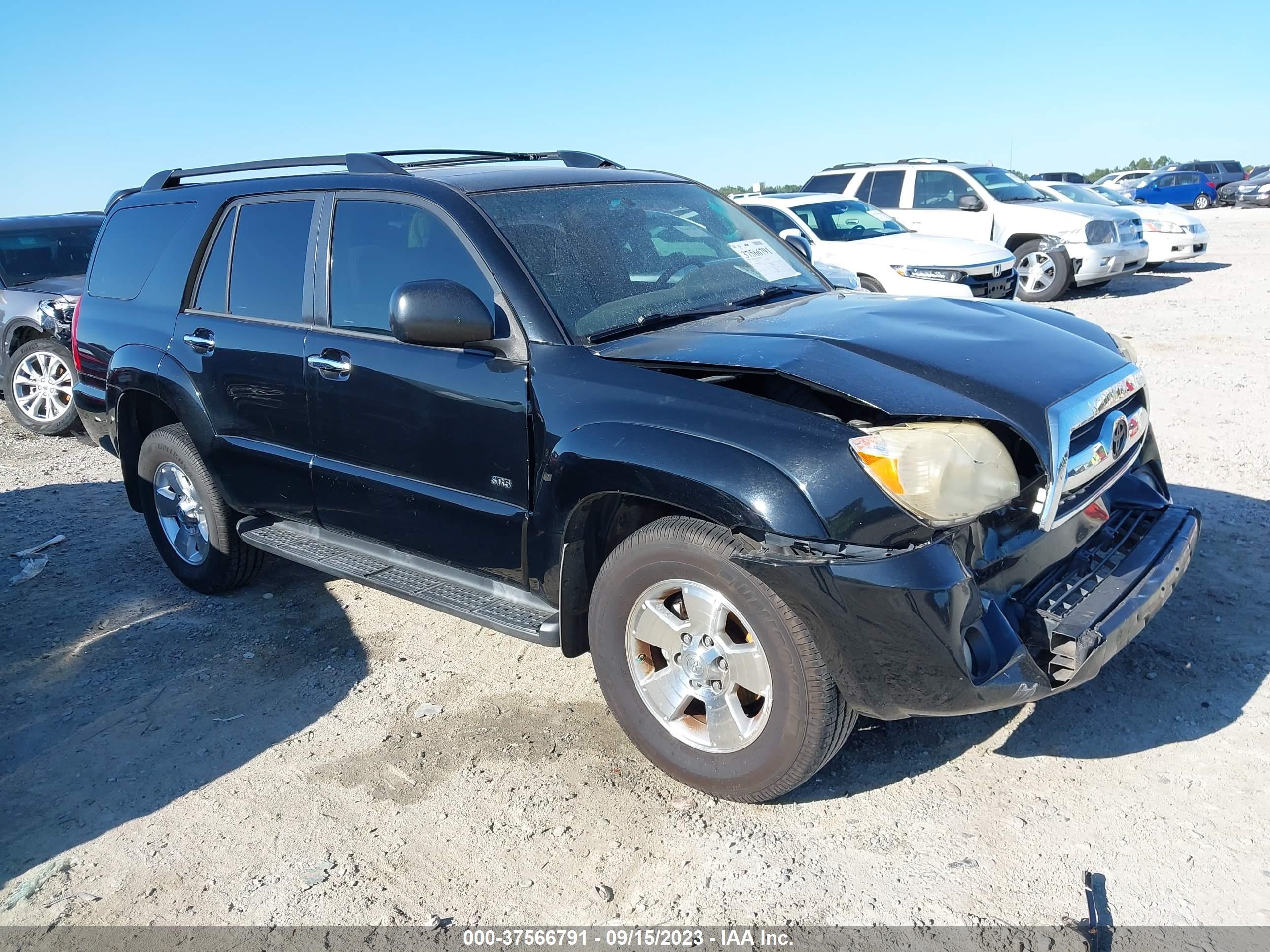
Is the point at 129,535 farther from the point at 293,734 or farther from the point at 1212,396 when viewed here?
the point at 1212,396

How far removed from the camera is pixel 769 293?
390 cm

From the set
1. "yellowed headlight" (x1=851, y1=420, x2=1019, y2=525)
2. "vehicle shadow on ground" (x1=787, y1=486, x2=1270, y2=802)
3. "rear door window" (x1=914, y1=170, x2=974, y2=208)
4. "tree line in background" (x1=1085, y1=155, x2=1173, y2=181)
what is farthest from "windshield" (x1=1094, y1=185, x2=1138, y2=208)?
"tree line in background" (x1=1085, y1=155, x2=1173, y2=181)

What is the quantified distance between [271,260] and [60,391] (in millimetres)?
5767

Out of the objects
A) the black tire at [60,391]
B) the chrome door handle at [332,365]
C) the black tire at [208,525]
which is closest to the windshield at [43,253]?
the black tire at [60,391]

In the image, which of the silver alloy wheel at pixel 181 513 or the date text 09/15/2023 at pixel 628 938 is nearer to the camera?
the date text 09/15/2023 at pixel 628 938

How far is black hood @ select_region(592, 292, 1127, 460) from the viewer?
110 inches

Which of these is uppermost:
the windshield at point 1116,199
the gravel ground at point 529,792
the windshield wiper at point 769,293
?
the windshield at point 1116,199

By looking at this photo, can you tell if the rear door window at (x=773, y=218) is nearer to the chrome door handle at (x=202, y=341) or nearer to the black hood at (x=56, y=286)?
the black hood at (x=56, y=286)

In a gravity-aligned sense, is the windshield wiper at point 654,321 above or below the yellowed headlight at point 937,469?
above

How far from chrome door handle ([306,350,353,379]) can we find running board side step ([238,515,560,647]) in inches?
28.7

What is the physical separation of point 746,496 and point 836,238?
9.27 m

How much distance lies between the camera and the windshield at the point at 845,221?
448 inches

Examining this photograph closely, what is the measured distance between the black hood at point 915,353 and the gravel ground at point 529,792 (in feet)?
3.74

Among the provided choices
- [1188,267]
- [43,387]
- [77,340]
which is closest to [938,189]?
[1188,267]
